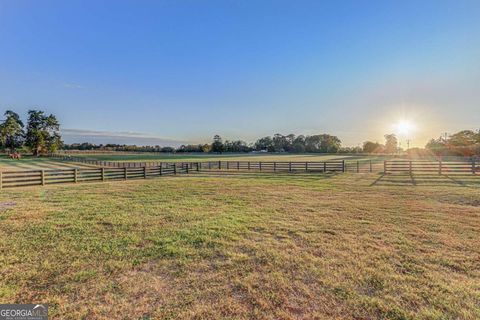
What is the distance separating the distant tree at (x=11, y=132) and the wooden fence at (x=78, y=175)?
2151 inches

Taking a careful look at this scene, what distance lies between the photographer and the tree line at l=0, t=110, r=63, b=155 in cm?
5436

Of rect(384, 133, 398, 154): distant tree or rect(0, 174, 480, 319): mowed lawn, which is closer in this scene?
rect(0, 174, 480, 319): mowed lawn

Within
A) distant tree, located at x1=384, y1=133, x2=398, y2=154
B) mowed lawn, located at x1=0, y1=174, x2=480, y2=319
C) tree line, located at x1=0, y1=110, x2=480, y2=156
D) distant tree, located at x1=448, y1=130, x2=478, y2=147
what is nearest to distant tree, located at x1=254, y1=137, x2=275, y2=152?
tree line, located at x1=0, y1=110, x2=480, y2=156

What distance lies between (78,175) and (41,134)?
53.9 meters

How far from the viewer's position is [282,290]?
2932mm

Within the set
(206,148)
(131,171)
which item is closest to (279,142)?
(206,148)

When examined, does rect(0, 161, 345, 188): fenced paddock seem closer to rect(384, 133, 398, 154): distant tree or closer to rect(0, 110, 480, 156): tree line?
rect(0, 110, 480, 156): tree line

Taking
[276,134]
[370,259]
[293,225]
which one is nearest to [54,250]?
[293,225]

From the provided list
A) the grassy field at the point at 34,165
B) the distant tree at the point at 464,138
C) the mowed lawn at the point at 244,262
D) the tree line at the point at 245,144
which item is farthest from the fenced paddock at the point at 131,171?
the distant tree at the point at 464,138

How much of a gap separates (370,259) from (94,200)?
853 cm

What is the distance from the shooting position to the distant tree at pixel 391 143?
10206cm

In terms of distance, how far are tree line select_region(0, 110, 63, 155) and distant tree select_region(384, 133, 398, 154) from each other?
11532cm

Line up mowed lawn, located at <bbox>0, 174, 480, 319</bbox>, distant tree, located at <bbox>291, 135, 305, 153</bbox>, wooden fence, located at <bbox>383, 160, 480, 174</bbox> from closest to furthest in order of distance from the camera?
1. mowed lawn, located at <bbox>0, 174, 480, 319</bbox>
2. wooden fence, located at <bbox>383, 160, 480, 174</bbox>
3. distant tree, located at <bbox>291, 135, 305, 153</bbox>

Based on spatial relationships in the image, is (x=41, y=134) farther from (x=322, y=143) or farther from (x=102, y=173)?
(x=322, y=143)
